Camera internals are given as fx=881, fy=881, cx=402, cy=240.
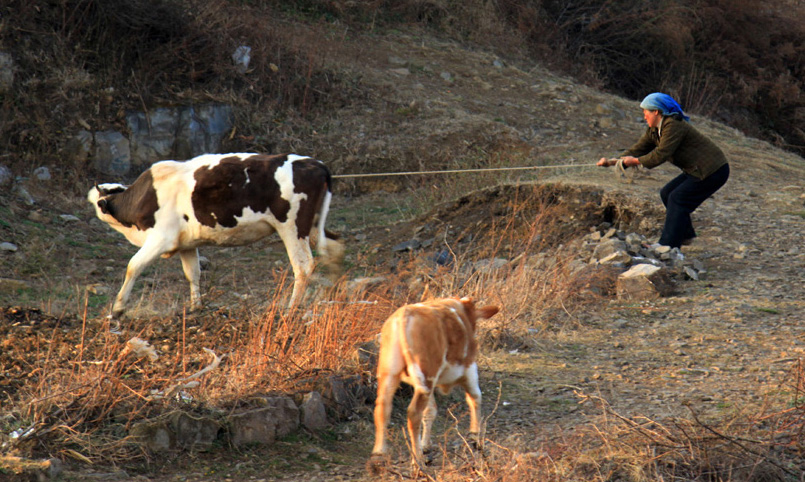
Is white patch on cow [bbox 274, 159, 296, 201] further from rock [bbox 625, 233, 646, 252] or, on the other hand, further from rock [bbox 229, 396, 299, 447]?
rock [bbox 229, 396, 299, 447]

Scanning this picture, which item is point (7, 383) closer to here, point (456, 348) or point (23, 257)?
point (456, 348)

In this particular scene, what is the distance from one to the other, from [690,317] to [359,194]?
8.22 m

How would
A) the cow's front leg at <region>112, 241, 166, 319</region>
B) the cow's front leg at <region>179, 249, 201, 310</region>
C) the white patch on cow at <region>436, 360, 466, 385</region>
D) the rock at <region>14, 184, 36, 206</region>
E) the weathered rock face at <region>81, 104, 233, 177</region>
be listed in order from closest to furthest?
1. the white patch on cow at <region>436, 360, 466, 385</region>
2. the cow's front leg at <region>112, 241, 166, 319</region>
3. the cow's front leg at <region>179, 249, 201, 310</region>
4. the rock at <region>14, 184, 36, 206</region>
5. the weathered rock face at <region>81, 104, 233, 177</region>

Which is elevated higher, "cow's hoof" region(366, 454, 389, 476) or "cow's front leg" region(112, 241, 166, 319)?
"cow's hoof" region(366, 454, 389, 476)

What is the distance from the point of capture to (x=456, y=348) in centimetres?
465

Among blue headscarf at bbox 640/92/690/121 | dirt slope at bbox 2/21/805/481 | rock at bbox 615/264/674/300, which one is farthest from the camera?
blue headscarf at bbox 640/92/690/121

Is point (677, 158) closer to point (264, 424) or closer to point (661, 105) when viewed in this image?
point (661, 105)

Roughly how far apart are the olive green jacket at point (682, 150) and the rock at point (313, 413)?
500 centimetres

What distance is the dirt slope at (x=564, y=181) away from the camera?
18.6 feet

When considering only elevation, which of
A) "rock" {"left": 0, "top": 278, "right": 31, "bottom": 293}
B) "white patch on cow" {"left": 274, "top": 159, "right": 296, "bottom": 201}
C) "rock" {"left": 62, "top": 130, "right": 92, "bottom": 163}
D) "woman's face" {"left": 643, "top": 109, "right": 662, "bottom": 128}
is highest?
"woman's face" {"left": 643, "top": 109, "right": 662, "bottom": 128}

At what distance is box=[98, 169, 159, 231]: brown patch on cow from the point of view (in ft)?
30.0

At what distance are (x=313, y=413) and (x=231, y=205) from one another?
4019mm

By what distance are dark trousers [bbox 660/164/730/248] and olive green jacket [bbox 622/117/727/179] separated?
14cm

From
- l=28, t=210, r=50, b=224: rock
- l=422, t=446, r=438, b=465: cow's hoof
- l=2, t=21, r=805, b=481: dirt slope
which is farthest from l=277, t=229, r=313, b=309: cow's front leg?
l=28, t=210, r=50, b=224: rock
